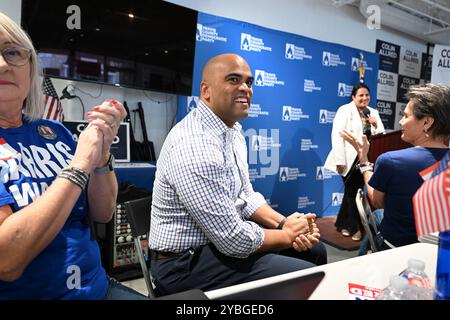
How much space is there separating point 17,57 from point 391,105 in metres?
6.41

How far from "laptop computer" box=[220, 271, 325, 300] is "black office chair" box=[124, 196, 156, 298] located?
0.91m

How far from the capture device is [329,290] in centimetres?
79

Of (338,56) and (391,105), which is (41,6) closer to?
(338,56)

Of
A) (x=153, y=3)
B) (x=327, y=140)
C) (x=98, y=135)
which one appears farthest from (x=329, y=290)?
(x=327, y=140)

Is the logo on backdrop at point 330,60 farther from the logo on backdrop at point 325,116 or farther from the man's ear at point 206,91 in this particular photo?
the man's ear at point 206,91

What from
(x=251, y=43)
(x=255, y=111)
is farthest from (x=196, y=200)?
(x=251, y=43)

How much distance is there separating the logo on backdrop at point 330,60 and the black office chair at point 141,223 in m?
4.03

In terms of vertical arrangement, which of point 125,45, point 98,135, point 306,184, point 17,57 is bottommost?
point 306,184

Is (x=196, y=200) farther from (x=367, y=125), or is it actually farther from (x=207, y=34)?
(x=367, y=125)

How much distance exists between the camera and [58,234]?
1012mm

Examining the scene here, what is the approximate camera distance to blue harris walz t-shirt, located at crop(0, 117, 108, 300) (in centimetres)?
93

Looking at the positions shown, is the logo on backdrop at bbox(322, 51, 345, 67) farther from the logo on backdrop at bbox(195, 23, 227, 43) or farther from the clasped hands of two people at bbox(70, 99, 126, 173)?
the clasped hands of two people at bbox(70, 99, 126, 173)

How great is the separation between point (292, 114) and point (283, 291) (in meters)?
4.12
